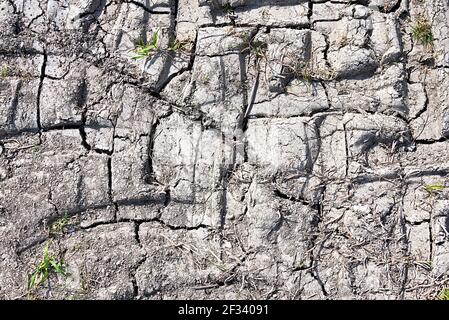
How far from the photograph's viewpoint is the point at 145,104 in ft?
10.2

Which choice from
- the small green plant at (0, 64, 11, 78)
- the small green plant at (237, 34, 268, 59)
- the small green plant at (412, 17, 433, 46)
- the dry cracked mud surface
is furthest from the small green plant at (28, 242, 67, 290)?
the small green plant at (412, 17, 433, 46)

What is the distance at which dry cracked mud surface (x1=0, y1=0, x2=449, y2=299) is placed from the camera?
296 centimetres

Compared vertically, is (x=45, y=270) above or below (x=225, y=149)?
Result: below

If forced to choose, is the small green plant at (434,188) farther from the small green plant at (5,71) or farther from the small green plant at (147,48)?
→ the small green plant at (5,71)

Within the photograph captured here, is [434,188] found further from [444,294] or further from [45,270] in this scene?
[45,270]

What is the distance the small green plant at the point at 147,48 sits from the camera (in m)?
3.15

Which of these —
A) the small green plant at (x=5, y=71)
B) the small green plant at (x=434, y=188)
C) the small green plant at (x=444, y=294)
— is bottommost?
the small green plant at (x=444, y=294)

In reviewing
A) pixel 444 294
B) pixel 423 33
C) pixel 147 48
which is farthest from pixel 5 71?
pixel 444 294

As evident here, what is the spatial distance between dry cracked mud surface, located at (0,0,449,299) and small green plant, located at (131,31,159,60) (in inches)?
0.9

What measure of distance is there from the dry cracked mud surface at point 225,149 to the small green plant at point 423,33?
0.08 feet

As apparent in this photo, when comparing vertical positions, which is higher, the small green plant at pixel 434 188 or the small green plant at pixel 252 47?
the small green plant at pixel 252 47

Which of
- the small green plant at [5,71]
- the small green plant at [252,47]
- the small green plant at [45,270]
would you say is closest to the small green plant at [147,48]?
the small green plant at [252,47]

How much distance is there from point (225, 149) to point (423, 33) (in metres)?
1.34

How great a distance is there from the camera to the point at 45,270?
294cm
